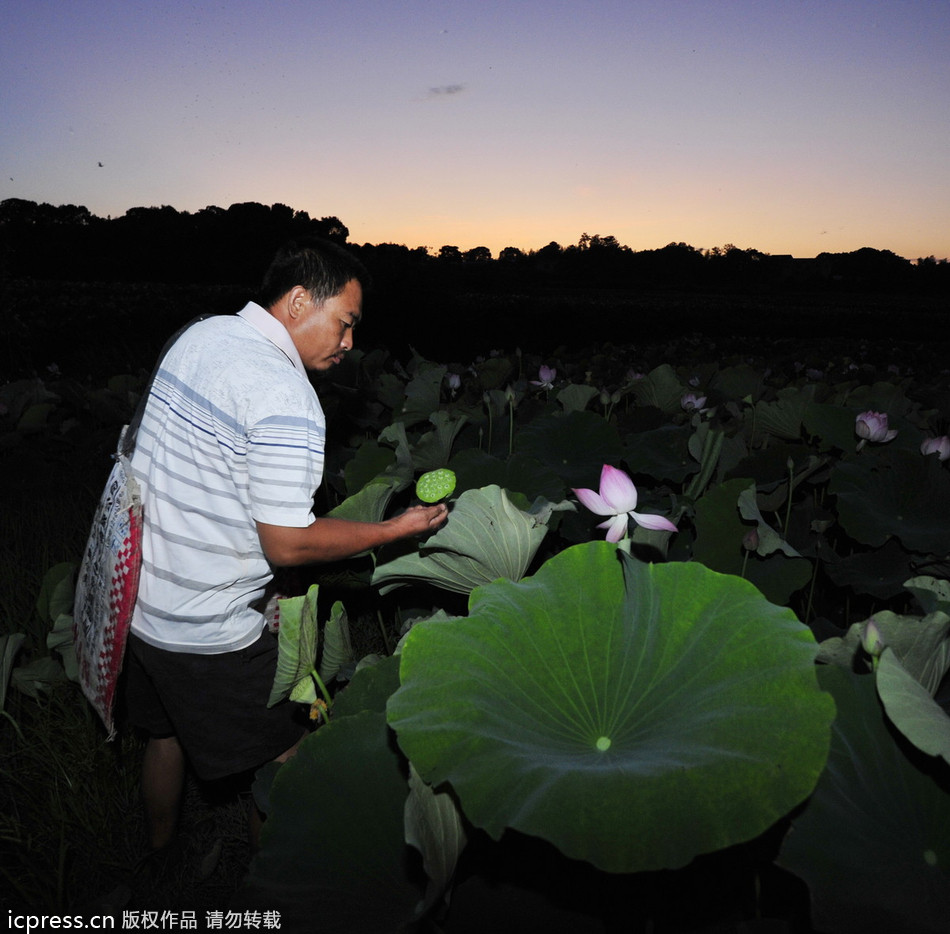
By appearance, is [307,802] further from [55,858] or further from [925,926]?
[55,858]

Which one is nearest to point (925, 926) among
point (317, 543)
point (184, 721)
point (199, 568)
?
point (317, 543)

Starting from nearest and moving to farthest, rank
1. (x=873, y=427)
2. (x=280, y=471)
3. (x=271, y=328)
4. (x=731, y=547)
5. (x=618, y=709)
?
(x=618, y=709)
(x=280, y=471)
(x=271, y=328)
(x=731, y=547)
(x=873, y=427)

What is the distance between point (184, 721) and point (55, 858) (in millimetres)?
643

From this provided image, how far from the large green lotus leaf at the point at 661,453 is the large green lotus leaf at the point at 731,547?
0.56m

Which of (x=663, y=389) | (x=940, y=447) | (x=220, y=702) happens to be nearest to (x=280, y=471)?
(x=220, y=702)

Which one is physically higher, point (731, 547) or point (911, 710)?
point (911, 710)

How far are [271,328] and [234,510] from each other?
406 mm

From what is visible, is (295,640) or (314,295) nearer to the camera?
(295,640)

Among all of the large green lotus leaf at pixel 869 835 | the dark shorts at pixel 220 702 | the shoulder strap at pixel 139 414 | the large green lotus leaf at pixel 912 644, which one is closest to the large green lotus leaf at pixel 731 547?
the large green lotus leaf at pixel 912 644

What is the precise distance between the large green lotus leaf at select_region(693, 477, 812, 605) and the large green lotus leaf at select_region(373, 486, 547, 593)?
2.24 ft

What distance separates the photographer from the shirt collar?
1507 mm

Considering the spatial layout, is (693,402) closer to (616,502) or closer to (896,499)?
(896,499)

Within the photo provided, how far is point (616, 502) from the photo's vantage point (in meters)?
1.03

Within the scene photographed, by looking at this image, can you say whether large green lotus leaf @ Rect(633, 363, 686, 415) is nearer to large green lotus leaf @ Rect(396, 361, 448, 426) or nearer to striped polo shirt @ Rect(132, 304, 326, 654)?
large green lotus leaf @ Rect(396, 361, 448, 426)
